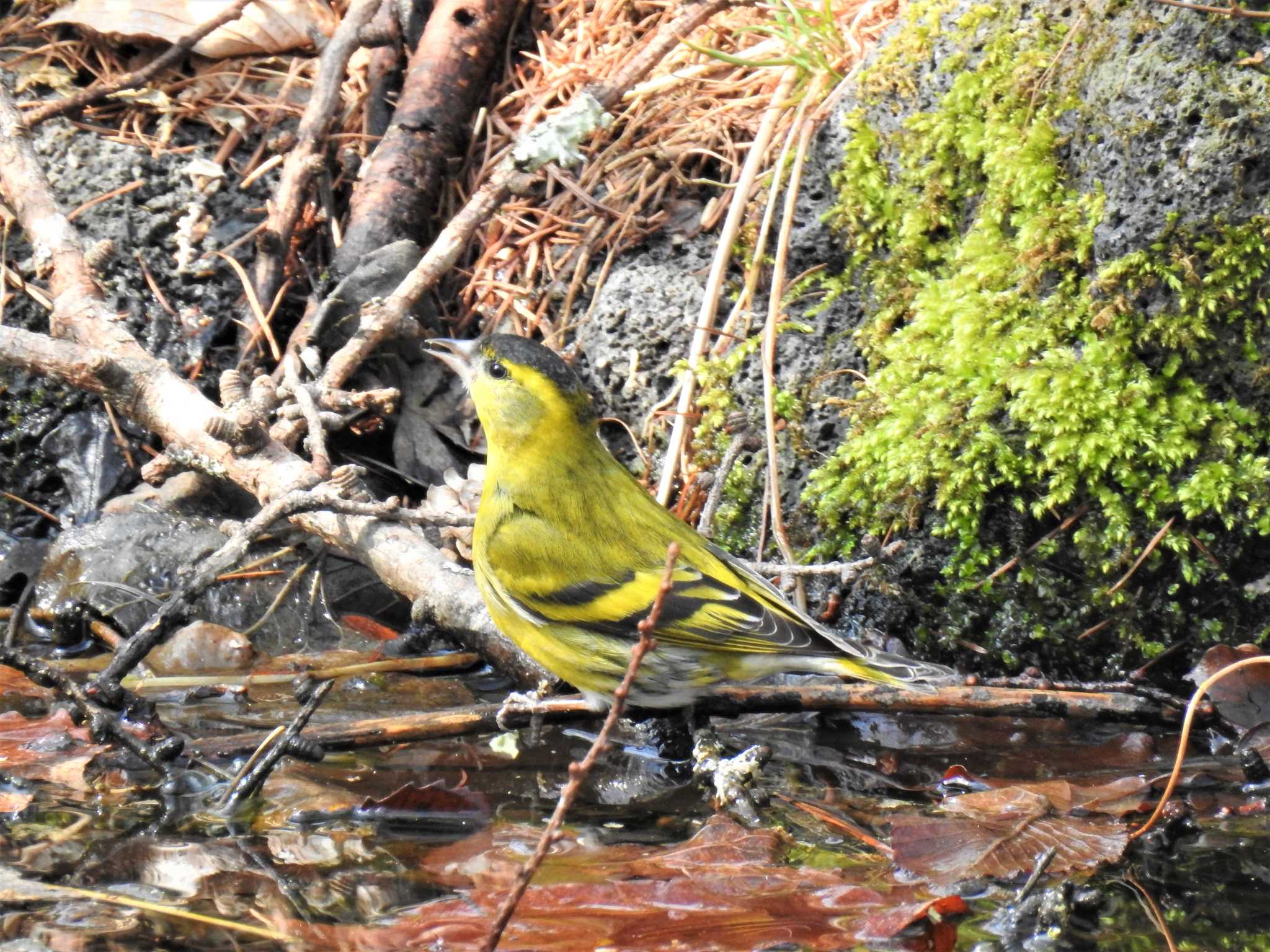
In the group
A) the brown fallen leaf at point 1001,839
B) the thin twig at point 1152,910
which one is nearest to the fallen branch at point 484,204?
the brown fallen leaf at point 1001,839

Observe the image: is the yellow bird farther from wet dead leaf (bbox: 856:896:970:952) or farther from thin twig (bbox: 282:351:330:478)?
wet dead leaf (bbox: 856:896:970:952)

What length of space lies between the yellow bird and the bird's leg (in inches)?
5.1

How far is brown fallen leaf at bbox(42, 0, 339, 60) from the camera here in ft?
21.0

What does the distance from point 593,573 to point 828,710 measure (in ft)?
2.79

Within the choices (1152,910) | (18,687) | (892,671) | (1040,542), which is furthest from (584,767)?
(18,687)

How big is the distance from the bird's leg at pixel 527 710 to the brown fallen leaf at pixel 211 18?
13.8ft

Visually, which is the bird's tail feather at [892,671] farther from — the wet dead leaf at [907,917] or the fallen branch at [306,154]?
the fallen branch at [306,154]

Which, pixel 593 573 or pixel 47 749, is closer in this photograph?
pixel 47 749

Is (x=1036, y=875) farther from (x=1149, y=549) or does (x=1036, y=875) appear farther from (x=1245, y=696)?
(x=1149, y=549)

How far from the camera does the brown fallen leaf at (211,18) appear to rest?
21.0 feet

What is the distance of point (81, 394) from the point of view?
5672 mm

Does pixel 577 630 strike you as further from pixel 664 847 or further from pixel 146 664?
pixel 146 664

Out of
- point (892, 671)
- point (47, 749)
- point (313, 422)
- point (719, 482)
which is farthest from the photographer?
point (313, 422)

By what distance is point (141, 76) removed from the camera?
20.4ft
